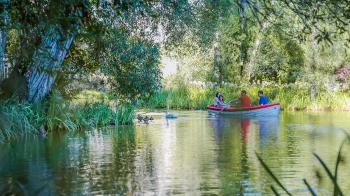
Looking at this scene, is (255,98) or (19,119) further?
(255,98)

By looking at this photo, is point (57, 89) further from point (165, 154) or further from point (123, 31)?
point (165, 154)

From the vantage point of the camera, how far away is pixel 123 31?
19547 mm

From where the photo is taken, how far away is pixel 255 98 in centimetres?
3831

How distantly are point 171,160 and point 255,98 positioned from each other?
2469 centimetres

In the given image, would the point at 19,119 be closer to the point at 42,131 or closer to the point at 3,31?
the point at 42,131

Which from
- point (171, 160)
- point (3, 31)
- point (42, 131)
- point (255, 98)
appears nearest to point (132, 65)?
point (42, 131)

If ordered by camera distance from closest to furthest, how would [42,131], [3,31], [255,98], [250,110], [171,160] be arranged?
[3,31] → [171,160] → [42,131] → [250,110] → [255,98]

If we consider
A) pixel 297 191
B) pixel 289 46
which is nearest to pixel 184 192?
pixel 297 191

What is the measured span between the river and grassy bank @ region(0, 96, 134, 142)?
45cm

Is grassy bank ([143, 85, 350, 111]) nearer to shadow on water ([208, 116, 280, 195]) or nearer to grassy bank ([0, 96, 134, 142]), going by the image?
shadow on water ([208, 116, 280, 195])

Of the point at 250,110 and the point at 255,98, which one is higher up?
the point at 255,98

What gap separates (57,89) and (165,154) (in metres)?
7.33

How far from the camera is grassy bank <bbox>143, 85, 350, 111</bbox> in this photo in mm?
35875

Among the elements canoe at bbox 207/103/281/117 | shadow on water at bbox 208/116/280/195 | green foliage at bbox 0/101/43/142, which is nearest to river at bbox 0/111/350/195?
shadow on water at bbox 208/116/280/195
